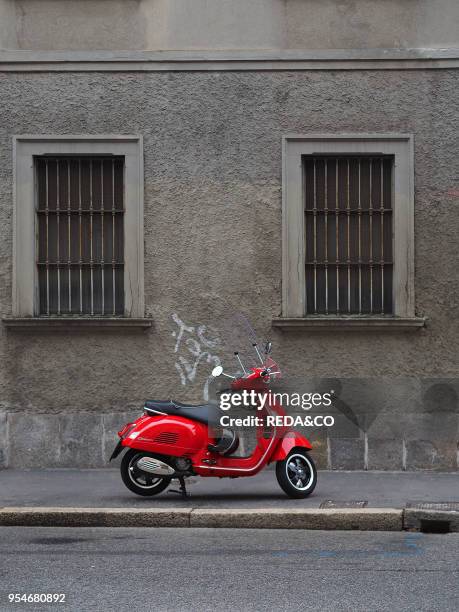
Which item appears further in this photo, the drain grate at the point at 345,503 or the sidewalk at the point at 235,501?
the drain grate at the point at 345,503

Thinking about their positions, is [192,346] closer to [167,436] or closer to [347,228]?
[347,228]

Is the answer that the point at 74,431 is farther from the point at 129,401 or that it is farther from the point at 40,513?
the point at 40,513

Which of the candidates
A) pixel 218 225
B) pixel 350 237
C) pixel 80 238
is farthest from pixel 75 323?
pixel 350 237

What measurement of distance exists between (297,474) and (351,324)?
2.69m

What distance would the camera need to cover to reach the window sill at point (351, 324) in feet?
40.2

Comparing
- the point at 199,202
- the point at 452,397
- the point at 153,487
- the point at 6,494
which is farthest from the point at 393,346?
the point at 6,494

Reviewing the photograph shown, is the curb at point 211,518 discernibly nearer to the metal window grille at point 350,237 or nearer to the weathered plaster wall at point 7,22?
the metal window grille at point 350,237

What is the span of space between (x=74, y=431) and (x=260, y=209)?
3.08 m

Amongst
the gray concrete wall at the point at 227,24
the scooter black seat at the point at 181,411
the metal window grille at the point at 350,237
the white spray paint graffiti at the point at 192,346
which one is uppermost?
the gray concrete wall at the point at 227,24

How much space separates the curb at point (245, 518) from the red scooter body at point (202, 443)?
2.68ft

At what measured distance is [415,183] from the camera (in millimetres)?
12344

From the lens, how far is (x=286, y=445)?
999 centimetres

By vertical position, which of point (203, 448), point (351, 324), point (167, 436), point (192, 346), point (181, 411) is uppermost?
point (351, 324)

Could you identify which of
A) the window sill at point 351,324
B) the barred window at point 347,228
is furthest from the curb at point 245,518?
the barred window at point 347,228
